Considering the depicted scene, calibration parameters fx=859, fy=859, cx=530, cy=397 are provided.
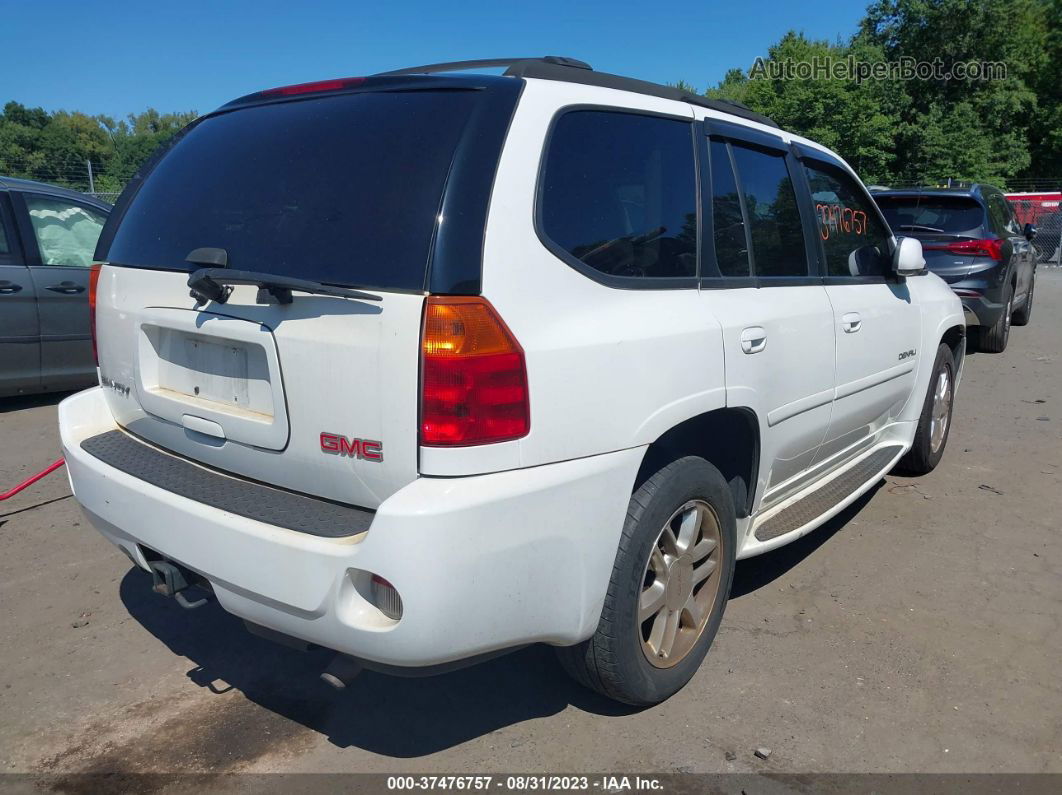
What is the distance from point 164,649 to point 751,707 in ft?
6.93

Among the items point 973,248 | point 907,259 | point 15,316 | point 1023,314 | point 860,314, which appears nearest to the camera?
point 860,314

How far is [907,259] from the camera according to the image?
4.14 meters

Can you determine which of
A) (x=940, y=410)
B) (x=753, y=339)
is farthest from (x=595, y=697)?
(x=940, y=410)

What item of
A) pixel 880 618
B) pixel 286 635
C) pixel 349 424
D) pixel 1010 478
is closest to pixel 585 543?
pixel 349 424

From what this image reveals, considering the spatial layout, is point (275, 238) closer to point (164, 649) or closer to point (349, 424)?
point (349, 424)

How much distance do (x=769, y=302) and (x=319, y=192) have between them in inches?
64.0

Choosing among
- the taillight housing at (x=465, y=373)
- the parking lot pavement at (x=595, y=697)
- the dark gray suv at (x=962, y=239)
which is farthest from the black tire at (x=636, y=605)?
the dark gray suv at (x=962, y=239)

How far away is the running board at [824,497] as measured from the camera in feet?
11.0

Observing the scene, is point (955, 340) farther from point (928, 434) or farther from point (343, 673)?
point (343, 673)

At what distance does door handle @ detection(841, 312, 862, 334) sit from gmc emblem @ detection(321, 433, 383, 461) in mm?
2265

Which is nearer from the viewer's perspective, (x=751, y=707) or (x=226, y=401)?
(x=226, y=401)

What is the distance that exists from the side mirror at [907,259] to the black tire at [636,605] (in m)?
1.96

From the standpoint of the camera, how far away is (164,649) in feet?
10.4

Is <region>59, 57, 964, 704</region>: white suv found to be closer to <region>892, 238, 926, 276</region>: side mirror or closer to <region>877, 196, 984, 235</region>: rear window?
<region>892, 238, 926, 276</region>: side mirror
